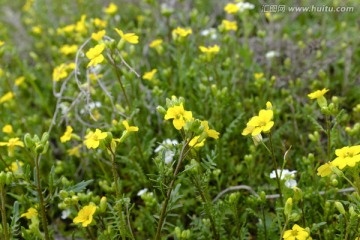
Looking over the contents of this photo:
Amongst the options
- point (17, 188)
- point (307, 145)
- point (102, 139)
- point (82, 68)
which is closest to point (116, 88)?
point (82, 68)

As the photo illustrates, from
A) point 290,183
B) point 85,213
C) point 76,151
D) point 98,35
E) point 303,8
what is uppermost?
point 98,35

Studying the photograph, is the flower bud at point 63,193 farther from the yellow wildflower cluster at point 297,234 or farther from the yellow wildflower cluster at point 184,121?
the yellow wildflower cluster at point 297,234

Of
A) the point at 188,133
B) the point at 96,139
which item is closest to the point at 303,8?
the point at 188,133

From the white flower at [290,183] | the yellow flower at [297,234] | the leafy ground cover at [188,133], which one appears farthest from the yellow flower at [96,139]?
the white flower at [290,183]

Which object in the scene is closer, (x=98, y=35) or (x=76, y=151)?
(x=98, y=35)

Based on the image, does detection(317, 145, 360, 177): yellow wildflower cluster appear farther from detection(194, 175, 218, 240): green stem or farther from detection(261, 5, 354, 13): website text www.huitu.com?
detection(261, 5, 354, 13): website text www.huitu.com

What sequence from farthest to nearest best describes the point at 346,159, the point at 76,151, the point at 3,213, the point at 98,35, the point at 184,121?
the point at 76,151
the point at 98,35
the point at 3,213
the point at 184,121
the point at 346,159

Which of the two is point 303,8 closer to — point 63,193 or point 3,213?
point 63,193

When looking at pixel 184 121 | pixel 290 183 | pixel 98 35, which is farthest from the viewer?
pixel 98 35

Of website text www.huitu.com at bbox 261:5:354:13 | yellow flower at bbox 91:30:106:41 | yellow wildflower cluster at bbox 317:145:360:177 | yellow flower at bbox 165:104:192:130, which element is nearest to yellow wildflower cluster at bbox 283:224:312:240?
yellow wildflower cluster at bbox 317:145:360:177
